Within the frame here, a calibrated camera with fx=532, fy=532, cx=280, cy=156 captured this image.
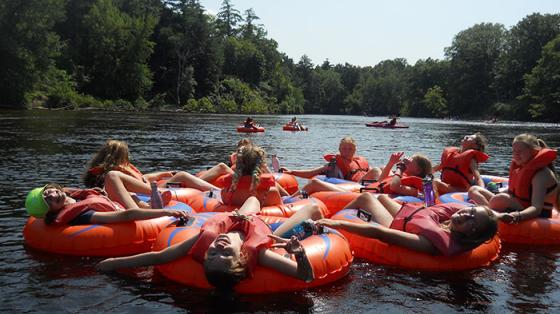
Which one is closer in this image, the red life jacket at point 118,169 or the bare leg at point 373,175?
the red life jacket at point 118,169

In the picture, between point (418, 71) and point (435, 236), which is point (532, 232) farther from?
point (418, 71)

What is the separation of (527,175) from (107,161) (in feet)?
17.1

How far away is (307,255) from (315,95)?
10939 centimetres

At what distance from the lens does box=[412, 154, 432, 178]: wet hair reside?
736cm

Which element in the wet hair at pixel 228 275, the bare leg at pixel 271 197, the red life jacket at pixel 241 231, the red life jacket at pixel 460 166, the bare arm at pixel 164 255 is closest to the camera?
the wet hair at pixel 228 275

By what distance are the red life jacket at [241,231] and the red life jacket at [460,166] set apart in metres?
4.27

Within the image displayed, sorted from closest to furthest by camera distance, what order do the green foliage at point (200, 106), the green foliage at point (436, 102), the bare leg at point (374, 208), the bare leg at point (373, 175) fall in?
1. the bare leg at point (374, 208)
2. the bare leg at point (373, 175)
3. the green foliage at point (200, 106)
4. the green foliage at point (436, 102)

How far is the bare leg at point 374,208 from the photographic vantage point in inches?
241

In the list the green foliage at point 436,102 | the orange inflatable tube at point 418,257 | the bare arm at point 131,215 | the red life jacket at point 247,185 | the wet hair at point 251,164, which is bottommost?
the orange inflatable tube at point 418,257

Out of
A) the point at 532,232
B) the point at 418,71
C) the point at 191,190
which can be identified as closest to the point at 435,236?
the point at 532,232

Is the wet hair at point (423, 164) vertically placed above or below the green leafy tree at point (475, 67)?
below

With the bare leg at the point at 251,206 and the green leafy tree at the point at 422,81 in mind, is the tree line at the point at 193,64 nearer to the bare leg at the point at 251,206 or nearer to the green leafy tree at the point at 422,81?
the green leafy tree at the point at 422,81

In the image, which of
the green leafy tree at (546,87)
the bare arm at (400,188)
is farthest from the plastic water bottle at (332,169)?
the green leafy tree at (546,87)

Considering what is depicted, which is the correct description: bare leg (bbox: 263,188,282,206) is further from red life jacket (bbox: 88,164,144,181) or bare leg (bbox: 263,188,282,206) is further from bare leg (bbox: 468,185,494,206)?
bare leg (bbox: 468,185,494,206)
